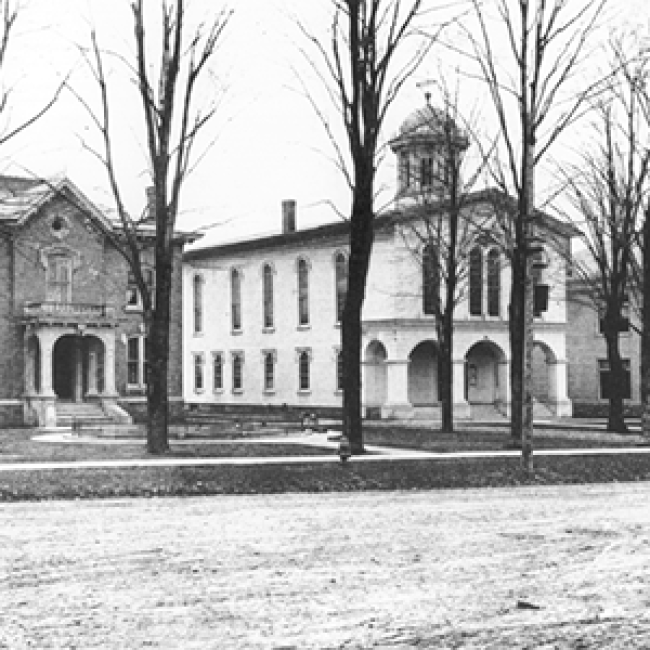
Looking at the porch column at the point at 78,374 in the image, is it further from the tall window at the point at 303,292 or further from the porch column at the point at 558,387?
the porch column at the point at 558,387

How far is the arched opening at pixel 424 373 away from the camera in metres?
51.7

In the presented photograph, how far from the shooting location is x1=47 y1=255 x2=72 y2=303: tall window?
44.0 m

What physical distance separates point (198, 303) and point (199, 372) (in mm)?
3701

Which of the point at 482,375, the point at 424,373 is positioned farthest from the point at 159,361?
the point at 482,375

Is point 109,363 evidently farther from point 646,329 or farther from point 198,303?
point 646,329

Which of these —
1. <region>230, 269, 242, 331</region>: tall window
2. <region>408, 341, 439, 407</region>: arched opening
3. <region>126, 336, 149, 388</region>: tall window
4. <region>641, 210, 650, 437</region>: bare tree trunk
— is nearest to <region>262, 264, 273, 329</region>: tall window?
<region>230, 269, 242, 331</region>: tall window

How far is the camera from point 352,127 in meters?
22.7

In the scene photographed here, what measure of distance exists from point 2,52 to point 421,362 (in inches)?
1259

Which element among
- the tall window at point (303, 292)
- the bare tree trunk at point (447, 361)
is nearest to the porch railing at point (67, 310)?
the tall window at point (303, 292)

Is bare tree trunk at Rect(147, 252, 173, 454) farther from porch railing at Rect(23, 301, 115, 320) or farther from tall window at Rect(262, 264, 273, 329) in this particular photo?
tall window at Rect(262, 264, 273, 329)

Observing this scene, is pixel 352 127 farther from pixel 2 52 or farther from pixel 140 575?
pixel 140 575

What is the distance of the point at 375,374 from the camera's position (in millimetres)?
50906

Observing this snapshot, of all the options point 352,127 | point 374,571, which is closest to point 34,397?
point 352,127

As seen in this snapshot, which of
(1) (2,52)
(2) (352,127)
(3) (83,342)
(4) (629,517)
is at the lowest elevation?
(4) (629,517)
